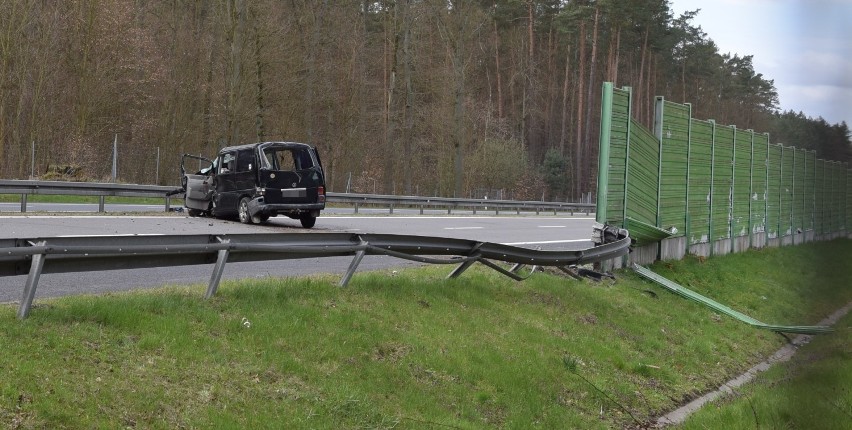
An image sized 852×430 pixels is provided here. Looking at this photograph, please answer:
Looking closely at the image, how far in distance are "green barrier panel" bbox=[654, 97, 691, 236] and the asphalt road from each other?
2.36m

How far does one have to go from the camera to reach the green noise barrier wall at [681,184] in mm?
15453

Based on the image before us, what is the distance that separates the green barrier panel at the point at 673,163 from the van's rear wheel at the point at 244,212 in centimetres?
861

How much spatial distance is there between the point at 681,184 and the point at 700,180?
148cm

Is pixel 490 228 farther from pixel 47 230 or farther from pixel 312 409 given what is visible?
pixel 312 409

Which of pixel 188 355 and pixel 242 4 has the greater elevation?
pixel 242 4

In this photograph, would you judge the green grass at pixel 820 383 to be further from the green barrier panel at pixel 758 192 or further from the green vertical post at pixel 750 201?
the green vertical post at pixel 750 201

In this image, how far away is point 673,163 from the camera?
18.7m

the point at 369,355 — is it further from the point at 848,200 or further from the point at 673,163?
the point at 673,163

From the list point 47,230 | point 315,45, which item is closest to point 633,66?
point 315,45

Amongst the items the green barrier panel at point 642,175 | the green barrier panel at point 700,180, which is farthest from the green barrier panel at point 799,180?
the green barrier panel at point 700,180

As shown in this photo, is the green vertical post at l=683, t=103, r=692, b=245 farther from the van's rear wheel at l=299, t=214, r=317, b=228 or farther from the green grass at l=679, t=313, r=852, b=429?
the green grass at l=679, t=313, r=852, b=429

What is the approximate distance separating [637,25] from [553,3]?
7623 mm

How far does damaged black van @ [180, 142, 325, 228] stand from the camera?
65.8 feet

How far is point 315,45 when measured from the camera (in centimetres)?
4519
